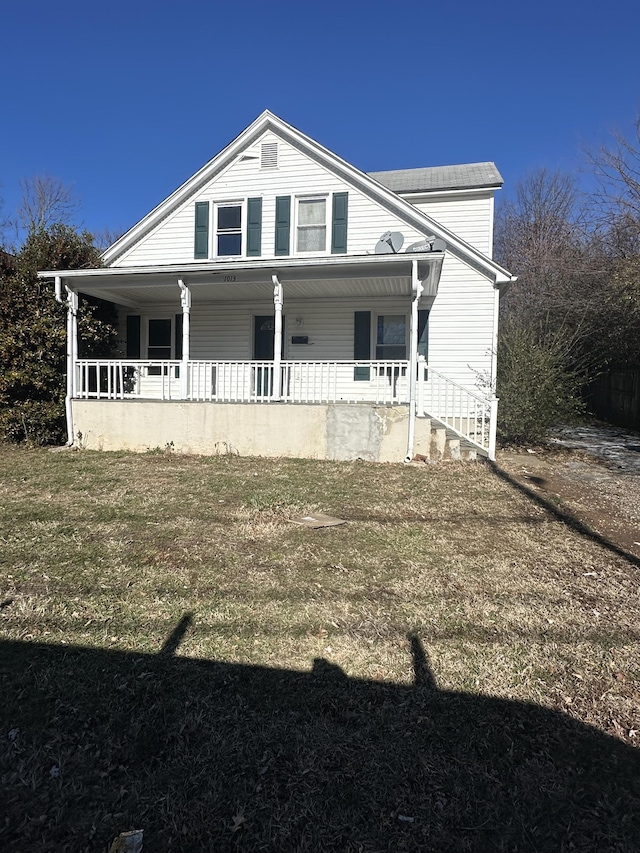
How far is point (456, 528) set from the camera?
527 cm

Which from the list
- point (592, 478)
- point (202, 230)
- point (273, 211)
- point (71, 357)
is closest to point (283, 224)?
point (273, 211)

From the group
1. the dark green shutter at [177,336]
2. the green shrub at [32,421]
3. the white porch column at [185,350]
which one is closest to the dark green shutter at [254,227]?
the dark green shutter at [177,336]

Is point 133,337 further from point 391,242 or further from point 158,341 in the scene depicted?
point 391,242

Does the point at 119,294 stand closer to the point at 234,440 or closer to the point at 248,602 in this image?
the point at 234,440

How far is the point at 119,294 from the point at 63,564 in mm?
9290

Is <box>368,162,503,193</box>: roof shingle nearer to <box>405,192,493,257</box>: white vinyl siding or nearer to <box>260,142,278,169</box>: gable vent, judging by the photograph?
<box>405,192,493,257</box>: white vinyl siding

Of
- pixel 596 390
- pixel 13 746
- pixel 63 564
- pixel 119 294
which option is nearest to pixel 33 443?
pixel 119 294

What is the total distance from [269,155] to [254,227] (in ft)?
6.09

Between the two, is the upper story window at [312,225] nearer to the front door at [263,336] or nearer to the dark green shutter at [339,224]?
the dark green shutter at [339,224]

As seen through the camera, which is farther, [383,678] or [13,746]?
[383,678]

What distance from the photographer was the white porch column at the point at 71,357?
9.99 metres

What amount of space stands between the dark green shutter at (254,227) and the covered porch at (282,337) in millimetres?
1297

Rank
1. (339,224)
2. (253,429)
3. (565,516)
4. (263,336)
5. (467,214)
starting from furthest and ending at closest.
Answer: (467,214) → (263,336) → (339,224) → (253,429) → (565,516)

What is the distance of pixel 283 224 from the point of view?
1236cm
